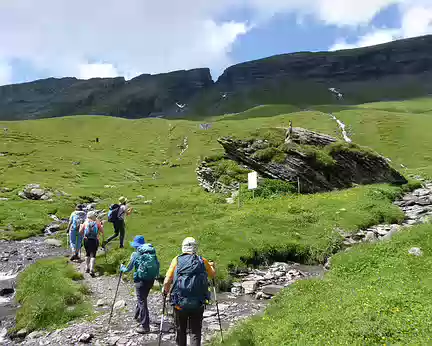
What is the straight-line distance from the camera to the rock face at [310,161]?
46.3m

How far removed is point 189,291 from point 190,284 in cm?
19

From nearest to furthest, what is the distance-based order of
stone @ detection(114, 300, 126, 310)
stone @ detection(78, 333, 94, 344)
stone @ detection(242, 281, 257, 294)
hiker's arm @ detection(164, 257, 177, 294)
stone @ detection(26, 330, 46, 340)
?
hiker's arm @ detection(164, 257, 177, 294)
stone @ detection(78, 333, 94, 344)
stone @ detection(26, 330, 46, 340)
stone @ detection(114, 300, 126, 310)
stone @ detection(242, 281, 257, 294)

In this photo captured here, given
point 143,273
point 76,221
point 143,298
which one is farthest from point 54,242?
point 143,273

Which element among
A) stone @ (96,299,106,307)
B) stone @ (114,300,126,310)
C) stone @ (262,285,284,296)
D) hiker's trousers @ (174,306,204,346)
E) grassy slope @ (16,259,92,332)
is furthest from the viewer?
stone @ (262,285,284,296)

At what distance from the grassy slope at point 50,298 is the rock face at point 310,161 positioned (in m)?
29.6

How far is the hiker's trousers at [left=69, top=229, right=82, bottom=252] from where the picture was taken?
25.9m

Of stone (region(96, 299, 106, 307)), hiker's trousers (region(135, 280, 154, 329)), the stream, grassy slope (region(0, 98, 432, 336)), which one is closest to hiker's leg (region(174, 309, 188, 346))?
the stream

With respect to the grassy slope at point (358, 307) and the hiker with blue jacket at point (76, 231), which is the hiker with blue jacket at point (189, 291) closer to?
the grassy slope at point (358, 307)

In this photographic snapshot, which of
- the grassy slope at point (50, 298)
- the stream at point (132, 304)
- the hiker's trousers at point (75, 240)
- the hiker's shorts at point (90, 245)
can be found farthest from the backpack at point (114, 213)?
the grassy slope at point (50, 298)

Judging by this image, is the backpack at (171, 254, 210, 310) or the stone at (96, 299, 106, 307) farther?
the stone at (96, 299, 106, 307)

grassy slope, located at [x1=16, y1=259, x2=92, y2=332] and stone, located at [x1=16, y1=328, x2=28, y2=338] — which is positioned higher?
grassy slope, located at [x1=16, y1=259, x2=92, y2=332]

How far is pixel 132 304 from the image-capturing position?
1777 cm

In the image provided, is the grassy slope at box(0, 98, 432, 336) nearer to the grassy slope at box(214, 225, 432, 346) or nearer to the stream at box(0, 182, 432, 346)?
the stream at box(0, 182, 432, 346)

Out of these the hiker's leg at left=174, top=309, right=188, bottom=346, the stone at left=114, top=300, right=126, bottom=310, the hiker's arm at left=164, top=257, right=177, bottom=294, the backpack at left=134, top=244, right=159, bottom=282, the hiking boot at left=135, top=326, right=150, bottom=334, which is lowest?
the stone at left=114, top=300, right=126, bottom=310
